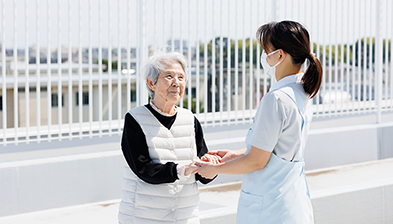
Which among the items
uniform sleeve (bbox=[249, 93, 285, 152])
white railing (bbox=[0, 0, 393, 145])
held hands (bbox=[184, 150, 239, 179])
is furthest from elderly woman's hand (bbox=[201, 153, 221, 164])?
white railing (bbox=[0, 0, 393, 145])

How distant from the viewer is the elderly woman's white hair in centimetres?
300

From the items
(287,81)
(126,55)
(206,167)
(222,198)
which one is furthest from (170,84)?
(222,198)

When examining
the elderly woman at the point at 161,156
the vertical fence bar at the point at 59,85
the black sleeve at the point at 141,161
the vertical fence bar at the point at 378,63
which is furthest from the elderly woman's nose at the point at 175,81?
the vertical fence bar at the point at 378,63

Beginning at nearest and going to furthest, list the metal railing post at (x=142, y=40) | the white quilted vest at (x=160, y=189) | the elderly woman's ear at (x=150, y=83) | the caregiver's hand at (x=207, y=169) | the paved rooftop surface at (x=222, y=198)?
the caregiver's hand at (x=207, y=169) → the white quilted vest at (x=160, y=189) → the elderly woman's ear at (x=150, y=83) → the paved rooftop surface at (x=222, y=198) → the metal railing post at (x=142, y=40)

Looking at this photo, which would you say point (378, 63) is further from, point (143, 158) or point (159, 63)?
point (143, 158)

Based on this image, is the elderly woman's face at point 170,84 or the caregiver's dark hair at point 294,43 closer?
the caregiver's dark hair at point 294,43

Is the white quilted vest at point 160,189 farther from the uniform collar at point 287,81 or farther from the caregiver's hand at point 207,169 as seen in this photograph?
the uniform collar at point 287,81

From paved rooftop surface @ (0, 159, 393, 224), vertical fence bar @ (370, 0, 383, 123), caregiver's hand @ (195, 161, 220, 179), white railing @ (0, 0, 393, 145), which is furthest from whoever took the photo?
vertical fence bar @ (370, 0, 383, 123)

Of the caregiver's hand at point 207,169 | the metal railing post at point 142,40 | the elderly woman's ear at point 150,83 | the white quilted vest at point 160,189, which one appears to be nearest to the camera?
the caregiver's hand at point 207,169

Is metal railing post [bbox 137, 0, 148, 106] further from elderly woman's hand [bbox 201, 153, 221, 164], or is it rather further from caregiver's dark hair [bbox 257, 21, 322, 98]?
caregiver's dark hair [bbox 257, 21, 322, 98]

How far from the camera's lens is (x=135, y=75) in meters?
5.45

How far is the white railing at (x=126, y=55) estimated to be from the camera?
15.8ft

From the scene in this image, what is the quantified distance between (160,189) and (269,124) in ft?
2.50

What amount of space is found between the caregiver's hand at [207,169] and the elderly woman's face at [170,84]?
0.40 m
